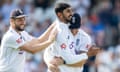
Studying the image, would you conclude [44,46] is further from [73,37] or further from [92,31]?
[92,31]

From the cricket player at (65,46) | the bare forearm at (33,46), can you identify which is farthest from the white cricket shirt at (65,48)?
the bare forearm at (33,46)

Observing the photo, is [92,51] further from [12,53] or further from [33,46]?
[12,53]

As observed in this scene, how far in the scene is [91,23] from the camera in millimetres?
19141

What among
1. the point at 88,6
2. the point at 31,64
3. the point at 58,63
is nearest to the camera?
the point at 58,63

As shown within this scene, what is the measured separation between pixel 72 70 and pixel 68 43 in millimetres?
525

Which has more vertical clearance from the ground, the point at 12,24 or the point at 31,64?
the point at 12,24

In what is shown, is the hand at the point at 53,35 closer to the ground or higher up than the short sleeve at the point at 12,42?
higher up

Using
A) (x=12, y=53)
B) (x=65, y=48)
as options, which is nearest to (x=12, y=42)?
(x=12, y=53)

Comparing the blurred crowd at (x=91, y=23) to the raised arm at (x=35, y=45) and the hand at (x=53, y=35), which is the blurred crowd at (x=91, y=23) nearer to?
the raised arm at (x=35, y=45)

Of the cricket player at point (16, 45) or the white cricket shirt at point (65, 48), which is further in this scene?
the cricket player at point (16, 45)

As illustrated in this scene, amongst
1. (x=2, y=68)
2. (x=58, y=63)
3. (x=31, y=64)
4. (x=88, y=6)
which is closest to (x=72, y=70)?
(x=58, y=63)

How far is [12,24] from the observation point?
1304 centimetres

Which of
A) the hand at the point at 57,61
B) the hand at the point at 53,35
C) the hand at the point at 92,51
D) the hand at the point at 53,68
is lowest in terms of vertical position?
the hand at the point at 53,68

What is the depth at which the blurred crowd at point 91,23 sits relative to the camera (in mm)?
17578
